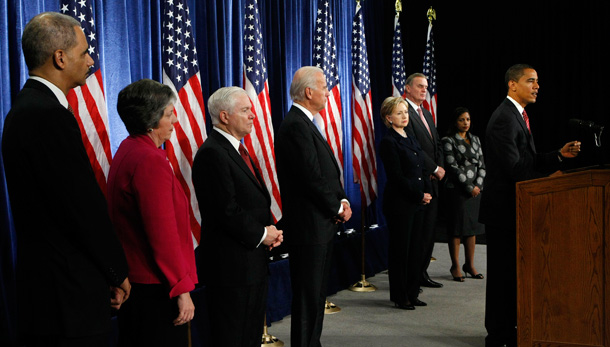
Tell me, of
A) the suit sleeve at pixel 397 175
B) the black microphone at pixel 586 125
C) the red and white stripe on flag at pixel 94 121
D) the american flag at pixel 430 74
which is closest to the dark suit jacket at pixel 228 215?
the red and white stripe on flag at pixel 94 121

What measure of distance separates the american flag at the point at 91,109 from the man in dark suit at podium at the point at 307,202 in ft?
3.11

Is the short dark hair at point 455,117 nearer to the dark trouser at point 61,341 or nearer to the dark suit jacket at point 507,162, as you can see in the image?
the dark suit jacket at point 507,162

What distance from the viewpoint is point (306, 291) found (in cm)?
337

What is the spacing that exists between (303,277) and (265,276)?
579 millimetres

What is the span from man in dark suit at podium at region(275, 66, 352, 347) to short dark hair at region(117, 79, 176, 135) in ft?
3.97

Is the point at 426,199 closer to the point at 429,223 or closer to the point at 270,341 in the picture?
the point at 429,223

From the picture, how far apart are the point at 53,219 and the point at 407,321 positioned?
333 cm

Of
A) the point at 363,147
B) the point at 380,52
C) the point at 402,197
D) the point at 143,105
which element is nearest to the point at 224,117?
the point at 143,105

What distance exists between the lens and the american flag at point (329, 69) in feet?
16.7

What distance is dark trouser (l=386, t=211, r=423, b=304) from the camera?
479 centimetres

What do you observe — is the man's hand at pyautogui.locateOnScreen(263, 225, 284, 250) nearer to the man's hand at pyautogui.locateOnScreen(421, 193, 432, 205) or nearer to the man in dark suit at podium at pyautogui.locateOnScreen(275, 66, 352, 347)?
the man in dark suit at podium at pyautogui.locateOnScreen(275, 66, 352, 347)

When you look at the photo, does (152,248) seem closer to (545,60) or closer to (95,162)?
(95,162)

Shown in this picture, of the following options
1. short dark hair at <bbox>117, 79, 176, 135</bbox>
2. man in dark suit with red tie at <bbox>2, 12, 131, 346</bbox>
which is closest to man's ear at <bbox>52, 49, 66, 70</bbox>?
man in dark suit with red tie at <bbox>2, 12, 131, 346</bbox>

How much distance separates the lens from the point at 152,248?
2074 mm
